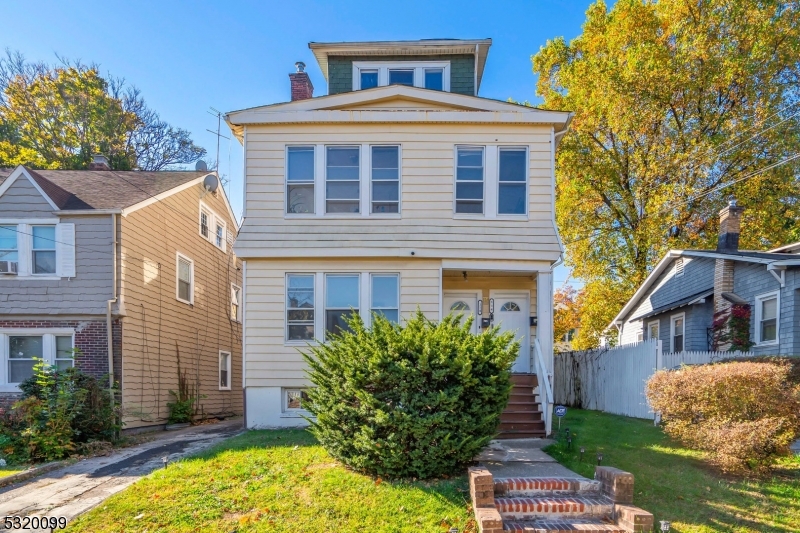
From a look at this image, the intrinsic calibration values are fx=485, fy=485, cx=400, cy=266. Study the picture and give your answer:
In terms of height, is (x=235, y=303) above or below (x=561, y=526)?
above

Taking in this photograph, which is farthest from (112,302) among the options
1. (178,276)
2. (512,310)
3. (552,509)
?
(552,509)

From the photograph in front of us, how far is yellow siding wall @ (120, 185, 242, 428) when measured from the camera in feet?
37.0

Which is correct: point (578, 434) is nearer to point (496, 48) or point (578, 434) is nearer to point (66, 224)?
point (496, 48)

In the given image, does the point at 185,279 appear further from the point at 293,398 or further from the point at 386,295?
the point at 386,295

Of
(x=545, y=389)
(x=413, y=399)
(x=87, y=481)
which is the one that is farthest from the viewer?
(x=545, y=389)

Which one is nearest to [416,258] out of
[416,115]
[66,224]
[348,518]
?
[416,115]

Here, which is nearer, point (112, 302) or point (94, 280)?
point (112, 302)

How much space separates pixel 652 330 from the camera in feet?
56.5

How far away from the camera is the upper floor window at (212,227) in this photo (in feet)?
50.7

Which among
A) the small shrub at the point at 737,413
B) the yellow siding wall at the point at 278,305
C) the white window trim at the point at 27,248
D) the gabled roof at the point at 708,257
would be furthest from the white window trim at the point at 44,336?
the gabled roof at the point at 708,257

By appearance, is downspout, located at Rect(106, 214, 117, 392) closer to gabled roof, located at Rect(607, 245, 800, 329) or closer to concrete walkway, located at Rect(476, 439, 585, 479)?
concrete walkway, located at Rect(476, 439, 585, 479)

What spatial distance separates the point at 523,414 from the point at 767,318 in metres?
7.10

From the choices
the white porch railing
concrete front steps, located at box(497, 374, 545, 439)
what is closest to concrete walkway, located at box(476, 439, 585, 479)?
concrete front steps, located at box(497, 374, 545, 439)

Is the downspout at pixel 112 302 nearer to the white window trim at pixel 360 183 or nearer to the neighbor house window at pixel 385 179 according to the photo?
the white window trim at pixel 360 183
